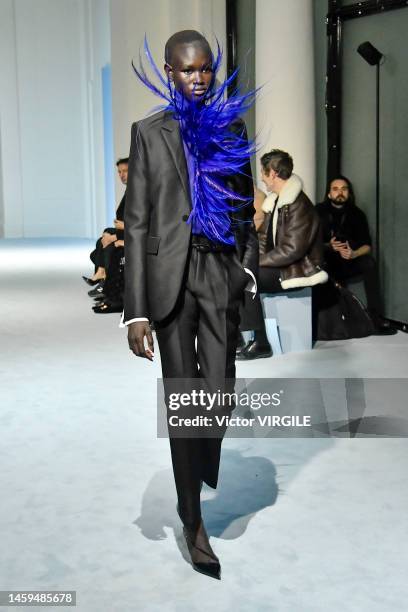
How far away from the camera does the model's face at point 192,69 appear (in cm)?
254

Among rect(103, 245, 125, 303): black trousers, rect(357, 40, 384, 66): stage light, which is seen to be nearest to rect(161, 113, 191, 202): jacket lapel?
rect(357, 40, 384, 66): stage light

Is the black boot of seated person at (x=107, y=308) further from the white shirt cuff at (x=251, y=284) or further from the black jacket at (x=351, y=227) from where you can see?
the white shirt cuff at (x=251, y=284)

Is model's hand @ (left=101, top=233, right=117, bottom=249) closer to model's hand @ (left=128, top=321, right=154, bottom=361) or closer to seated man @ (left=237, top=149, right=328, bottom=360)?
Result: seated man @ (left=237, top=149, right=328, bottom=360)

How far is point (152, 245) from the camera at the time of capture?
8.78ft

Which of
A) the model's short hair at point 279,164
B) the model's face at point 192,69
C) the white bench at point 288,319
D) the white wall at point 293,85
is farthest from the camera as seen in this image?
the white wall at point 293,85

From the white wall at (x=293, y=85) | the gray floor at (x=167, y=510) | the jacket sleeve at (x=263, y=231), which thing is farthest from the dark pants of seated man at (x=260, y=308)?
the white wall at (x=293, y=85)

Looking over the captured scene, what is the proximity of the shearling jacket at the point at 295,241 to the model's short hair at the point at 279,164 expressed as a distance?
66 mm

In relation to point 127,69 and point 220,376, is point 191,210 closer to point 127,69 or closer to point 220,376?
point 220,376

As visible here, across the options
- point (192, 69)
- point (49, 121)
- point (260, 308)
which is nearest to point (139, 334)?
point (192, 69)

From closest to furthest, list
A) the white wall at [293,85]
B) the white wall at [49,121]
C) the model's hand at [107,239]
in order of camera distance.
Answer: the white wall at [293,85] < the model's hand at [107,239] < the white wall at [49,121]

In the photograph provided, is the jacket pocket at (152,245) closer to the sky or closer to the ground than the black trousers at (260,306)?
closer to the sky

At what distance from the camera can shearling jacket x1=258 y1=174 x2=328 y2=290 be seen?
5.89 meters

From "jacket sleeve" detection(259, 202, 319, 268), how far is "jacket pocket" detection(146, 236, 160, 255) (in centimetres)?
325

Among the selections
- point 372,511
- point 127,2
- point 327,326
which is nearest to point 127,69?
point 127,2
